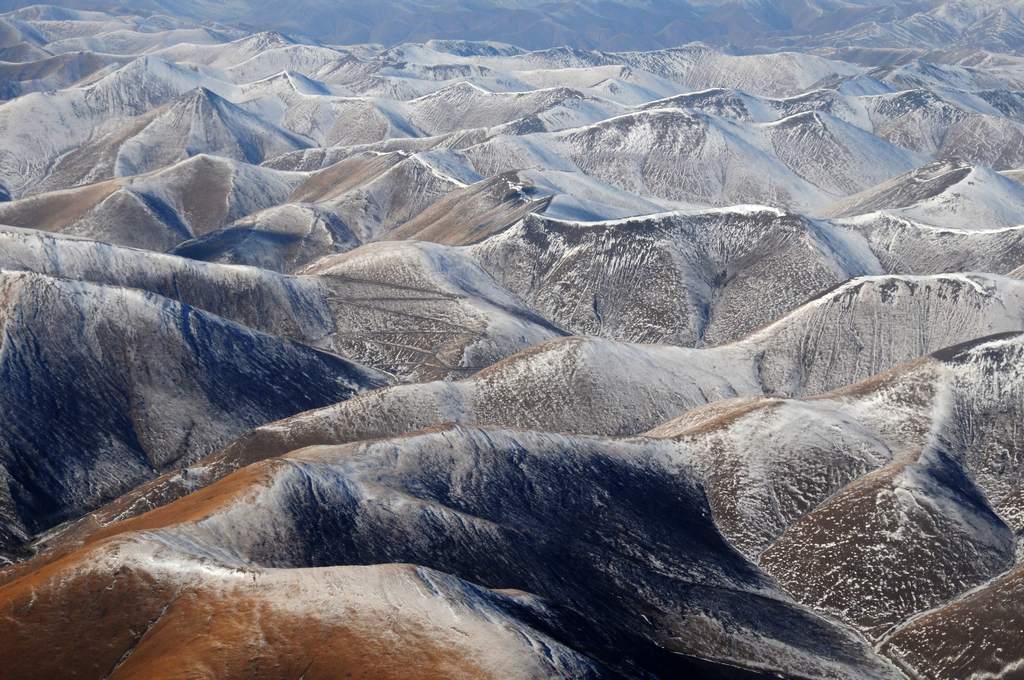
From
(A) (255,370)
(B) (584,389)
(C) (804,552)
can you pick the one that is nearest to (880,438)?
(C) (804,552)

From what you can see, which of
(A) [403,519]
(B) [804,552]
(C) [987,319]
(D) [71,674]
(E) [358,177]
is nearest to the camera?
(D) [71,674]

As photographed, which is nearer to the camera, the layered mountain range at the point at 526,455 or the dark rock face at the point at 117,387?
the layered mountain range at the point at 526,455

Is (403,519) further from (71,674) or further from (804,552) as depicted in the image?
(804,552)

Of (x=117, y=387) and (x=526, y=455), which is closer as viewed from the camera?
(x=526, y=455)

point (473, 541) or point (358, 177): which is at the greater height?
point (358, 177)

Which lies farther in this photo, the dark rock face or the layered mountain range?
the dark rock face

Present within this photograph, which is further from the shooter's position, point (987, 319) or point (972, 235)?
point (972, 235)

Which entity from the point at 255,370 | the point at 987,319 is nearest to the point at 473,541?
the point at 255,370

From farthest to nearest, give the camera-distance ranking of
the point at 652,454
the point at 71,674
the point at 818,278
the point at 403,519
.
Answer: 1. the point at 818,278
2. the point at 652,454
3. the point at 403,519
4. the point at 71,674

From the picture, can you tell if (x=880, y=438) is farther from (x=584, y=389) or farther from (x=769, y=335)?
(x=769, y=335)

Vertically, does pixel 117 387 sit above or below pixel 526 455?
below

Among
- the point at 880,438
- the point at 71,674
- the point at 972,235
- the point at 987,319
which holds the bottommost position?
the point at 71,674
